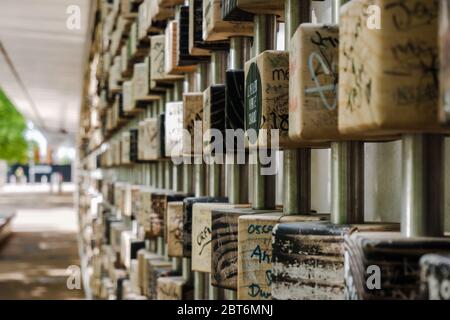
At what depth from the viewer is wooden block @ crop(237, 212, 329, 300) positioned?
0.96m

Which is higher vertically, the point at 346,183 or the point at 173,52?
the point at 173,52

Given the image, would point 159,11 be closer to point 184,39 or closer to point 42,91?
point 184,39

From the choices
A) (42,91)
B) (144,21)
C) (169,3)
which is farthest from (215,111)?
(42,91)

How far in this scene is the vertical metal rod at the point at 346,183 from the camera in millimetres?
844

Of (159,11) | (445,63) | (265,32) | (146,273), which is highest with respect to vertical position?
(159,11)

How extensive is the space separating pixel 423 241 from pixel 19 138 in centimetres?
2533

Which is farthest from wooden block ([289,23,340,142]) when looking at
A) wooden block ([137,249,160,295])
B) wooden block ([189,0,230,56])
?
wooden block ([137,249,160,295])

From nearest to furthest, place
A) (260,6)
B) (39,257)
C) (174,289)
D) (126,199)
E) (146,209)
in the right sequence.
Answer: (260,6)
(174,289)
(146,209)
(126,199)
(39,257)

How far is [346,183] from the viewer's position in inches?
33.4

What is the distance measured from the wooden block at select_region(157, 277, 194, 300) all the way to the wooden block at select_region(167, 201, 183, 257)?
0.08m

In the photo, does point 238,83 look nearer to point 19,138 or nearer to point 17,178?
point 19,138

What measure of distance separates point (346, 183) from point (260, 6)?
1.01 feet

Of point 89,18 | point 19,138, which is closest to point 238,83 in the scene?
point 89,18

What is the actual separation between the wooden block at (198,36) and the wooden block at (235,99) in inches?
9.3
